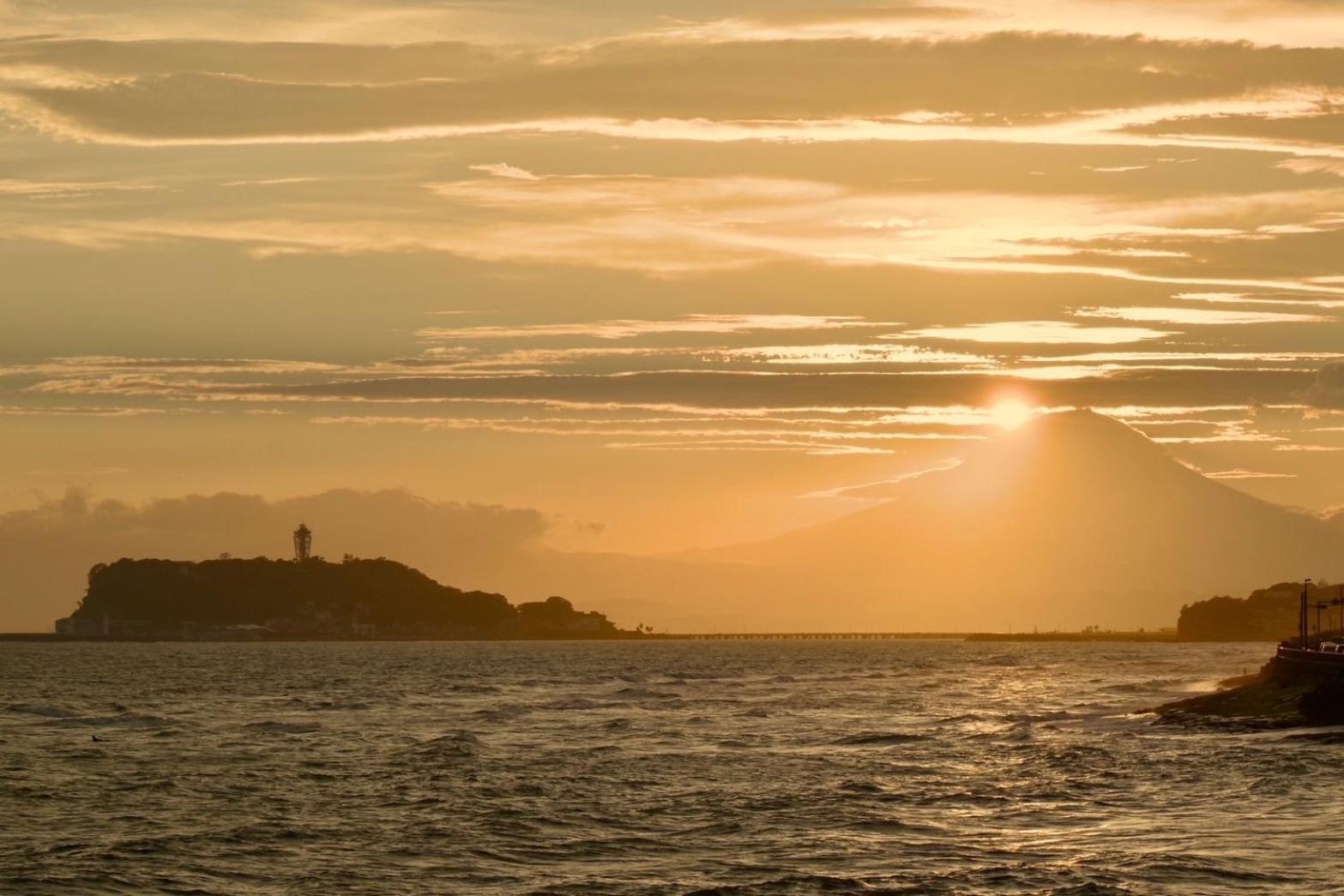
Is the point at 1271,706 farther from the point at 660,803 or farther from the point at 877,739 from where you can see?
the point at 660,803

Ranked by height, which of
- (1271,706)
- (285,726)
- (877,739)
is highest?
(1271,706)

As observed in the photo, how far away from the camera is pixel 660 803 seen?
71188mm

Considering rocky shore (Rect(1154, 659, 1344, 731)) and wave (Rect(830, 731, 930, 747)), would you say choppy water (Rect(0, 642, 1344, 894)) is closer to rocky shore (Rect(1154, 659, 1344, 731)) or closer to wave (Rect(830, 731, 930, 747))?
wave (Rect(830, 731, 930, 747))

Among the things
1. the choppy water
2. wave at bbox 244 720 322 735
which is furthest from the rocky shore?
wave at bbox 244 720 322 735

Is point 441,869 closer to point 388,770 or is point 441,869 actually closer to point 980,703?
point 388,770

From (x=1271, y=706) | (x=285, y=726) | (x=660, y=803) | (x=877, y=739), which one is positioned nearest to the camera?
(x=660, y=803)

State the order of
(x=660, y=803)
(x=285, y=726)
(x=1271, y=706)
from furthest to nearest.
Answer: (x=285, y=726) < (x=1271, y=706) < (x=660, y=803)

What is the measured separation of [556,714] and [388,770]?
4302 centimetres

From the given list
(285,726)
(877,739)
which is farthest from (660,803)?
(285,726)

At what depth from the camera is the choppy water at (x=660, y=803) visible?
177 feet

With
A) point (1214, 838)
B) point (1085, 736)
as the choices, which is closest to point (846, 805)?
point (1214, 838)

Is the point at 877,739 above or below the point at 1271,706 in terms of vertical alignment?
below

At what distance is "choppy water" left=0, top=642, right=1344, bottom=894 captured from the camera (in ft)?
177

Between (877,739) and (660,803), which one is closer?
(660,803)
